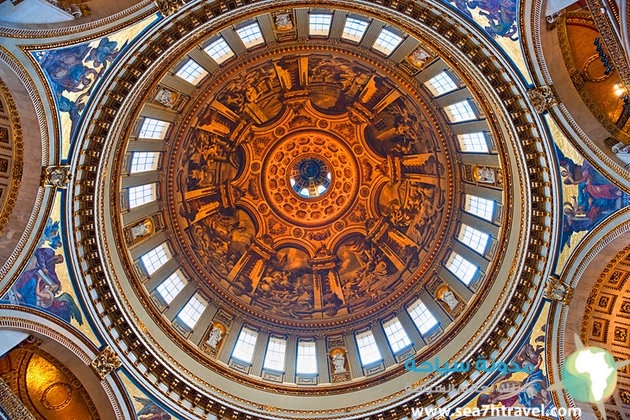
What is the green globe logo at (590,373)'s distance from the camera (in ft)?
60.1

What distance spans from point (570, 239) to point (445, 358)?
8298 millimetres

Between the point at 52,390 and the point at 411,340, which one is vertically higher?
the point at 411,340

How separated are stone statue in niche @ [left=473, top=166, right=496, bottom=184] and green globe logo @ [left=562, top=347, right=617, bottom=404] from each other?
9.16m

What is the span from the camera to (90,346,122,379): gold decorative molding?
18.4 meters

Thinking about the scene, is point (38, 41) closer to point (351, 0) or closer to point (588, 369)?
point (351, 0)

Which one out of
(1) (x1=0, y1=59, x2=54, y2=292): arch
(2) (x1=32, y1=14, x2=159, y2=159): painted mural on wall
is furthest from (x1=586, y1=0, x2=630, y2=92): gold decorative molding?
(1) (x1=0, y1=59, x2=54, y2=292): arch

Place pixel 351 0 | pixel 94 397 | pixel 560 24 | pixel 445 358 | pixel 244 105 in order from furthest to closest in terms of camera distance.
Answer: pixel 244 105
pixel 445 358
pixel 94 397
pixel 351 0
pixel 560 24

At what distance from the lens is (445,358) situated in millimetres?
22125

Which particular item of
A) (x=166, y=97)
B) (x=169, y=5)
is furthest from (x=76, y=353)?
(x=169, y=5)

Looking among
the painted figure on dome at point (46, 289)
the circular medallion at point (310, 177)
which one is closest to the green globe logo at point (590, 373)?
the circular medallion at point (310, 177)

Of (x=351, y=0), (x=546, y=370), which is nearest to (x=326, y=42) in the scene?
(x=351, y=0)

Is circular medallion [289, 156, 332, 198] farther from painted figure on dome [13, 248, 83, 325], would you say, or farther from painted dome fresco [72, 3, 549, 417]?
painted figure on dome [13, 248, 83, 325]

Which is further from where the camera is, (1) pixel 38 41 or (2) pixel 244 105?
(2) pixel 244 105

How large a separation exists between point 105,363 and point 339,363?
12308mm
